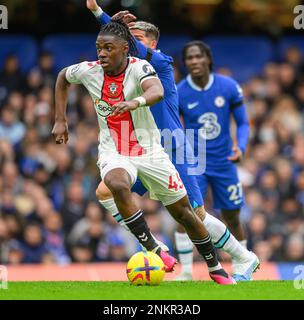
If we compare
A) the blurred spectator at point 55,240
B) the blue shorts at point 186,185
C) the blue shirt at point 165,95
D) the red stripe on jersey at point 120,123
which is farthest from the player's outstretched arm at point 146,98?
the blurred spectator at point 55,240

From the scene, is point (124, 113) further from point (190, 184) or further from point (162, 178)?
point (190, 184)

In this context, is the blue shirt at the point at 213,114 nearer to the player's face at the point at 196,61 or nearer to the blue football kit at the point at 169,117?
the player's face at the point at 196,61

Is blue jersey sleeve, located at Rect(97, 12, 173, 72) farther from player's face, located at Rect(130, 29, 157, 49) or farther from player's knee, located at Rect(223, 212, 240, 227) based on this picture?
player's knee, located at Rect(223, 212, 240, 227)

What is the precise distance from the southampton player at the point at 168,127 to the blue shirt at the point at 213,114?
4.60 feet

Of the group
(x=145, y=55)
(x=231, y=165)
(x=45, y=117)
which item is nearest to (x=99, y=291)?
(x=145, y=55)

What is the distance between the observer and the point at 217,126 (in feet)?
36.2

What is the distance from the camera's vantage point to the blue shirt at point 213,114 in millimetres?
10984

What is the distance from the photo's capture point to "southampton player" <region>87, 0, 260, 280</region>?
30.5 ft

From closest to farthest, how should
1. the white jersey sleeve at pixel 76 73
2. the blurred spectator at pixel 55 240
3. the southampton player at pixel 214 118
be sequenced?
the white jersey sleeve at pixel 76 73, the southampton player at pixel 214 118, the blurred spectator at pixel 55 240

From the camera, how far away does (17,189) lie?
16.0m

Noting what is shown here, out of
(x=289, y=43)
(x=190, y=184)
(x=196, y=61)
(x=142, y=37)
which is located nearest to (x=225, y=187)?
(x=196, y=61)

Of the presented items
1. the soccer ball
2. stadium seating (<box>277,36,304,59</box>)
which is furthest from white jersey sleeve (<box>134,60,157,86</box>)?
stadium seating (<box>277,36,304,59</box>)

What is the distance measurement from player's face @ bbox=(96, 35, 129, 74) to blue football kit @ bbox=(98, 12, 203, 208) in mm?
642
